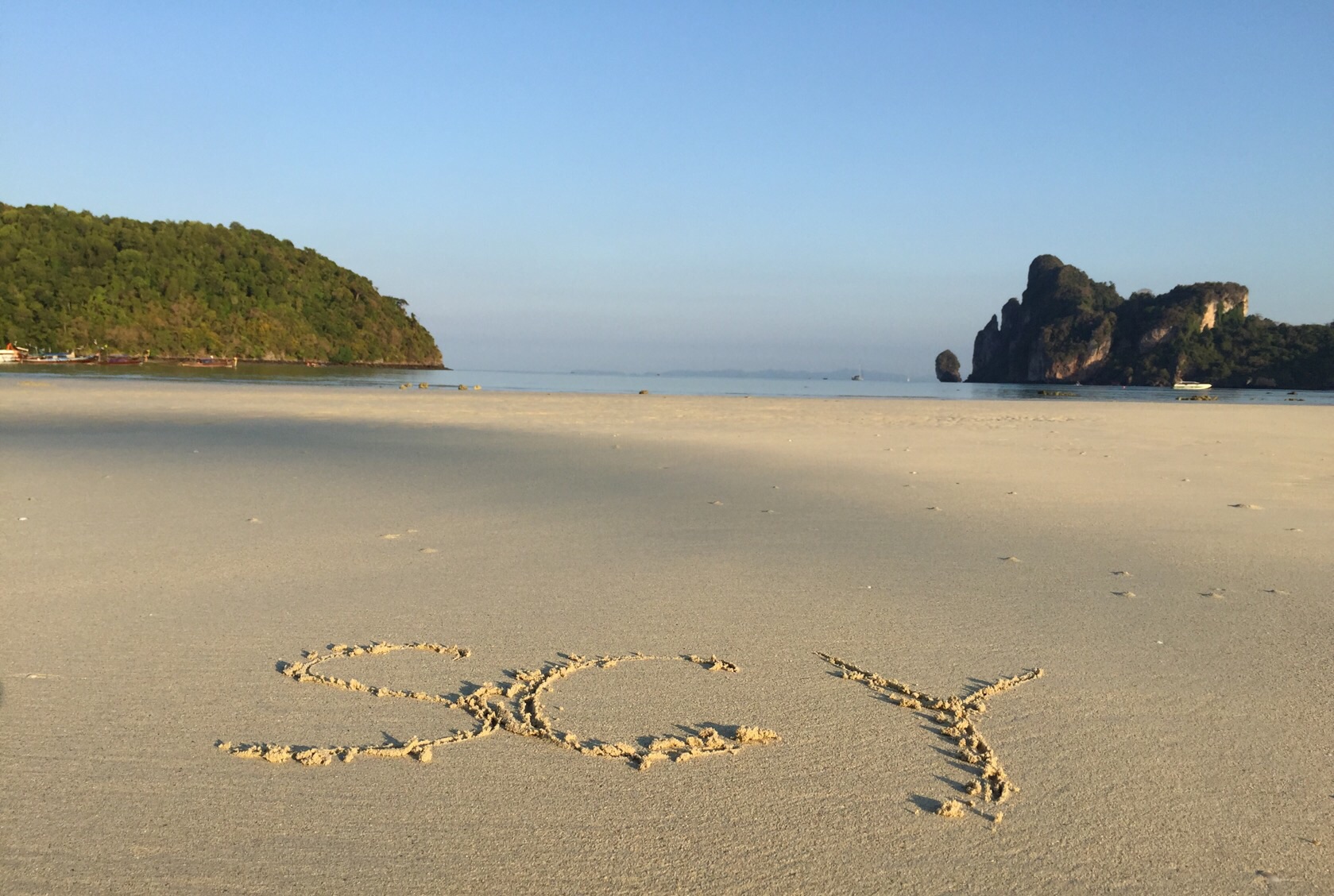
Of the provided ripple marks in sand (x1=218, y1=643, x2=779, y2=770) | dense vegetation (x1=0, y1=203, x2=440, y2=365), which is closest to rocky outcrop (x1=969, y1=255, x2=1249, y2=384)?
dense vegetation (x1=0, y1=203, x2=440, y2=365)

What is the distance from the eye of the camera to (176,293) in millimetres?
96625

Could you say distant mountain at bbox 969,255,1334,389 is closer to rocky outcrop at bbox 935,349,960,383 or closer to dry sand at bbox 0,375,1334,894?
rocky outcrop at bbox 935,349,960,383

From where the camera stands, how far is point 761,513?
6500mm

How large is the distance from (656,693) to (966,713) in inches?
38.8

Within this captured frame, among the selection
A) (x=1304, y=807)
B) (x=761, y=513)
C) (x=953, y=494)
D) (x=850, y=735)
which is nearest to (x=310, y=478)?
(x=761, y=513)

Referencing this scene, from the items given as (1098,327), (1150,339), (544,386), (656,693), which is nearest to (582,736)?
(656,693)

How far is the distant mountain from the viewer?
10312 cm

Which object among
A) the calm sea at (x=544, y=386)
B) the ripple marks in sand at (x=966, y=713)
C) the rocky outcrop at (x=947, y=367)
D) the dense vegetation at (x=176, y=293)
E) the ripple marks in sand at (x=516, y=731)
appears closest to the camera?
the ripple marks in sand at (x=966, y=713)

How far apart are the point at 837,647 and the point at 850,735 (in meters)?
0.85

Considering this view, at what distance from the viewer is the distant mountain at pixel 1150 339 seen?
103125 millimetres

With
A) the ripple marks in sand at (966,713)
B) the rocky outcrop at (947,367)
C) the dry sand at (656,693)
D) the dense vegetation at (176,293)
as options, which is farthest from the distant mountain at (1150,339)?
the ripple marks in sand at (966,713)

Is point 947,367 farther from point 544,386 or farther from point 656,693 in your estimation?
point 656,693

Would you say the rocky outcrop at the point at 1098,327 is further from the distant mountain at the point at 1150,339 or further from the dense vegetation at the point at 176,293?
the dense vegetation at the point at 176,293

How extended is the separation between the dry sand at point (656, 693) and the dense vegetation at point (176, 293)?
95807mm
